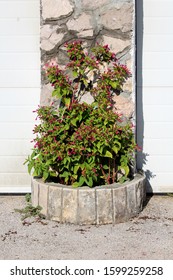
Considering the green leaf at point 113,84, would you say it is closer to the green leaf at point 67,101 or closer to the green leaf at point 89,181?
the green leaf at point 67,101

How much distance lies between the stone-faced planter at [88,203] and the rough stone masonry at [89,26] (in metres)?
1.13

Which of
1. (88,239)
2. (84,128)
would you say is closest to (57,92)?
(84,128)

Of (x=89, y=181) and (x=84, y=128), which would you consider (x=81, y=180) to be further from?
(x=84, y=128)

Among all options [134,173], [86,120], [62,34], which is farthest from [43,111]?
[134,173]

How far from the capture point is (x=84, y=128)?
5.32m

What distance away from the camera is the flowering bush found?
5336 mm

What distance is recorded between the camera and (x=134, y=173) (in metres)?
5.87

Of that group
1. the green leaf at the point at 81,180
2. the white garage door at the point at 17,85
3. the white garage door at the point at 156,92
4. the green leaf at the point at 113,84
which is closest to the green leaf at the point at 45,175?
the green leaf at the point at 81,180

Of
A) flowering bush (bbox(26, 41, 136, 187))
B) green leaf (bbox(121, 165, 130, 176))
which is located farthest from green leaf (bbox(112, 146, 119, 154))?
green leaf (bbox(121, 165, 130, 176))

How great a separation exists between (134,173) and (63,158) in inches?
36.6

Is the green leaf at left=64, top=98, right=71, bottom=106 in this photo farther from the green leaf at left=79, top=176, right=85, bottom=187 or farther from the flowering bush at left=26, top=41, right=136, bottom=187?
the green leaf at left=79, top=176, right=85, bottom=187

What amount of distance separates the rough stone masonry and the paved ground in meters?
1.43

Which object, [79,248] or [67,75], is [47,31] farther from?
[79,248]

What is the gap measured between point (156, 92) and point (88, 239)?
80.4 inches
